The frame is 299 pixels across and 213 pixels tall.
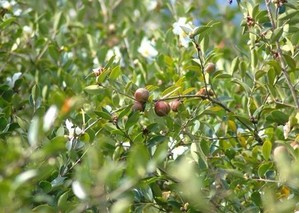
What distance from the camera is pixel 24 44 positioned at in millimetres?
2510

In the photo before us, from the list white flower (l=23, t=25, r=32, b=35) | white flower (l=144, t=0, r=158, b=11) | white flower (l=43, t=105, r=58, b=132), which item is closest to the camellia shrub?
white flower (l=43, t=105, r=58, b=132)

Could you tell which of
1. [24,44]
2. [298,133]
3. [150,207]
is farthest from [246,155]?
[24,44]

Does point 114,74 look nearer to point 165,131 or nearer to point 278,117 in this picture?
point 165,131

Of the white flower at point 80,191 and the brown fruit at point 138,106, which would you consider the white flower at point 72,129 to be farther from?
the white flower at point 80,191

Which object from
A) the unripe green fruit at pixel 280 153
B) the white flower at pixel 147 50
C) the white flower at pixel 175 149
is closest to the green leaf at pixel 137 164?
the unripe green fruit at pixel 280 153

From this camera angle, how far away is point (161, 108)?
1654mm

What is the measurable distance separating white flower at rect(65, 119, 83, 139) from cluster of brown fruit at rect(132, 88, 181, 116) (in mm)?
139

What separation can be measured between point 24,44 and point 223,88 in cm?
72

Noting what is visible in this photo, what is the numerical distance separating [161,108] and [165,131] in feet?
0.43

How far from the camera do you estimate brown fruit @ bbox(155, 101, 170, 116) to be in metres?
1.66

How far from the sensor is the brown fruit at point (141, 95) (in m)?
1.62

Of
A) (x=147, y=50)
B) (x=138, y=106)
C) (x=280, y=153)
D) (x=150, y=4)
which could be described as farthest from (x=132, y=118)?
(x=150, y=4)

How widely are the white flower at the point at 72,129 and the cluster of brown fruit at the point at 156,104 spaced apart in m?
0.14

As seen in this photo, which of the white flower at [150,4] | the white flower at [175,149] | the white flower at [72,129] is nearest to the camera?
the white flower at [72,129]
